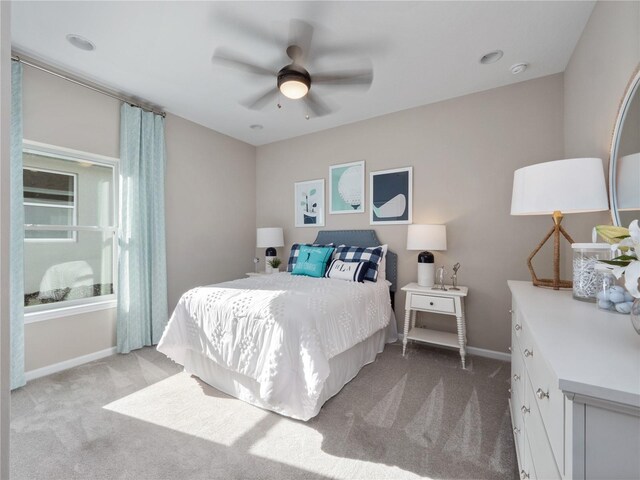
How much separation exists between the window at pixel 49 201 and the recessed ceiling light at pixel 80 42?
1147 millimetres

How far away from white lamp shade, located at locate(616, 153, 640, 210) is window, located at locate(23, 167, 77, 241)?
4134 mm

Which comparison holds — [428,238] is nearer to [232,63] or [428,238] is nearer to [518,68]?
[518,68]

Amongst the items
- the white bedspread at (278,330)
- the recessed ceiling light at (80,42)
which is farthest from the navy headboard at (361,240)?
the recessed ceiling light at (80,42)

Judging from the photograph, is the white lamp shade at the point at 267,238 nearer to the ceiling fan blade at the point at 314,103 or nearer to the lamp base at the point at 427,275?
the ceiling fan blade at the point at 314,103

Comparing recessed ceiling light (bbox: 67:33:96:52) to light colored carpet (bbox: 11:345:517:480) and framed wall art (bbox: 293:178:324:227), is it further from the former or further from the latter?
light colored carpet (bbox: 11:345:517:480)

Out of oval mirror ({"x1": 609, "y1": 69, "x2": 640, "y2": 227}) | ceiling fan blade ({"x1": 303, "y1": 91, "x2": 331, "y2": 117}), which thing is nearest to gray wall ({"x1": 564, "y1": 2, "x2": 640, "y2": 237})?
oval mirror ({"x1": 609, "y1": 69, "x2": 640, "y2": 227})

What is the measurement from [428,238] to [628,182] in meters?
1.64

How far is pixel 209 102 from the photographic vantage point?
3262 mm

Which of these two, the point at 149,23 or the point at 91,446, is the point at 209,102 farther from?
the point at 91,446

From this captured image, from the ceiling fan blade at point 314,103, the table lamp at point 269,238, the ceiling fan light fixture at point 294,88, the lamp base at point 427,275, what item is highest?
the ceiling fan blade at point 314,103

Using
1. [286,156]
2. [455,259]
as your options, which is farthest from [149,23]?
[455,259]

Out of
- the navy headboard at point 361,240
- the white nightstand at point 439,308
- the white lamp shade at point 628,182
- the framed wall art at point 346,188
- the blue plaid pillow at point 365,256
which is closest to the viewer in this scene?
the white lamp shade at point 628,182

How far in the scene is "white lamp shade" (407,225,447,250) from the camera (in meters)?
2.94

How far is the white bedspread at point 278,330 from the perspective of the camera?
184cm
